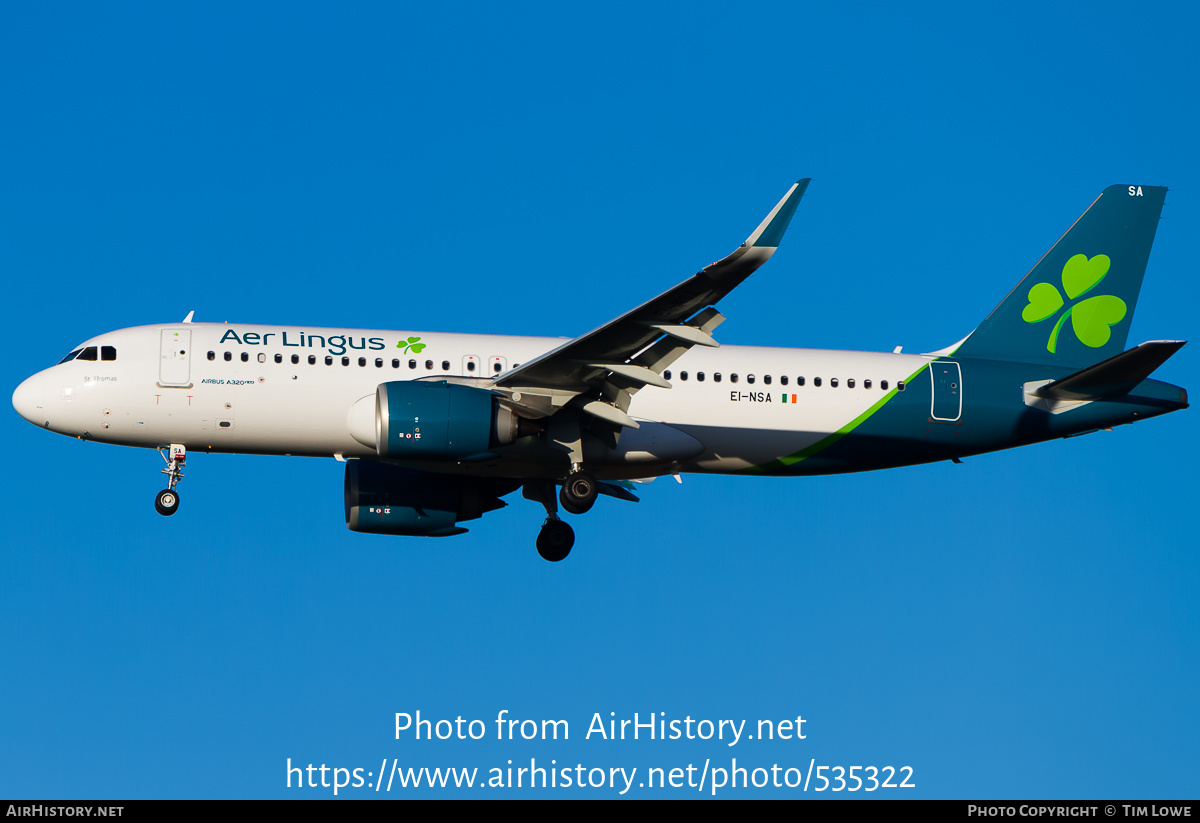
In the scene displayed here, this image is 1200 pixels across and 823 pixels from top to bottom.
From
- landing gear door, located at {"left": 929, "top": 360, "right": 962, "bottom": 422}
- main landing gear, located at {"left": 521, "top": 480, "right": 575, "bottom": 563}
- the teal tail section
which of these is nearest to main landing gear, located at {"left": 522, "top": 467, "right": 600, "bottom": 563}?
main landing gear, located at {"left": 521, "top": 480, "right": 575, "bottom": 563}

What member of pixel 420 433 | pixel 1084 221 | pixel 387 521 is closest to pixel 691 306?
pixel 420 433

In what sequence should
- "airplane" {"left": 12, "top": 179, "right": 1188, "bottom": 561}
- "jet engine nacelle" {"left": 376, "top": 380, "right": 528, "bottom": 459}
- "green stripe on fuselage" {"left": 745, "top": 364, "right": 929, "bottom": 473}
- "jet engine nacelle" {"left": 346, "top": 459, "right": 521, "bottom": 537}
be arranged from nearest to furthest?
"jet engine nacelle" {"left": 376, "top": 380, "right": 528, "bottom": 459} < "airplane" {"left": 12, "top": 179, "right": 1188, "bottom": 561} < "green stripe on fuselage" {"left": 745, "top": 364, "right": 929, "bottom": 473} < "jet engine nacelle" {"left": 346, "top": 459, "right": 521, "bottom": 537}

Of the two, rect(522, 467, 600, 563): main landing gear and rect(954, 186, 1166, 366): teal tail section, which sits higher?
rect(954, 186, 1166, 366): teal tail section

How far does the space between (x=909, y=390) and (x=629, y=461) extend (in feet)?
22.6

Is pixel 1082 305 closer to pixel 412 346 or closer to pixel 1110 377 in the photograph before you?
pixel 1110 377

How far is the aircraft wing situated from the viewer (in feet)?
81.6

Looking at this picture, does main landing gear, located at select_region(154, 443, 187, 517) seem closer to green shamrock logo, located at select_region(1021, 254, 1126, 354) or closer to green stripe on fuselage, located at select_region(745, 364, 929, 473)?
green stripe on fuselage, located at select_region(745, 364, 929, 473)

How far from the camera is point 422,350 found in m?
31.7

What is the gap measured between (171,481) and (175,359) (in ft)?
8.79

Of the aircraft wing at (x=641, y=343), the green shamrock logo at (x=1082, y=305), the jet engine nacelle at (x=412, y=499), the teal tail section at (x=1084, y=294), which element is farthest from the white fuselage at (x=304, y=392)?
the green shamrock logo at (x=1082, y=305)

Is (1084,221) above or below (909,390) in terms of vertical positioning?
above

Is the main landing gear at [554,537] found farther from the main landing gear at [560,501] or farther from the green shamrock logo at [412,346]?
the green shamrock logo at [412,346]

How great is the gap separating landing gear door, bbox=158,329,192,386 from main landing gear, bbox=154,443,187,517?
1.55m

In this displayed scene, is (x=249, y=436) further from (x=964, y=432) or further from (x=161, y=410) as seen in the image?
(x=964, y=432)
